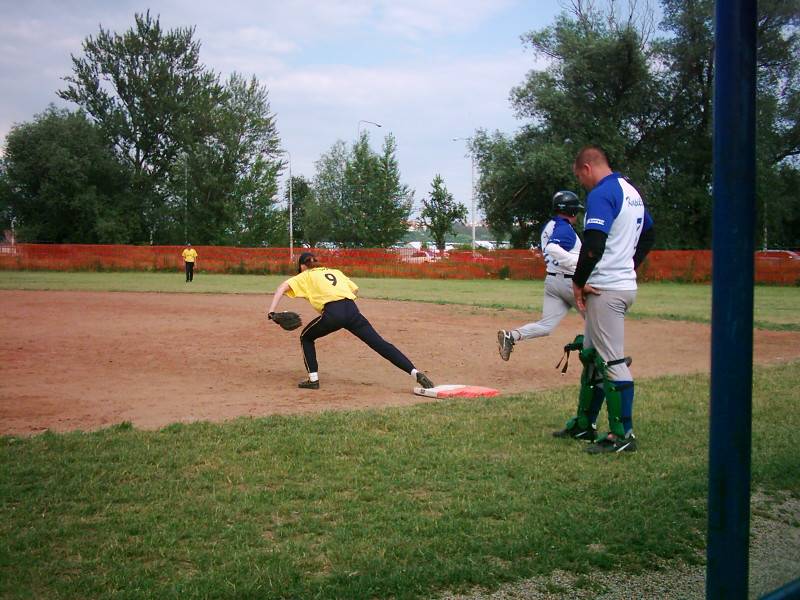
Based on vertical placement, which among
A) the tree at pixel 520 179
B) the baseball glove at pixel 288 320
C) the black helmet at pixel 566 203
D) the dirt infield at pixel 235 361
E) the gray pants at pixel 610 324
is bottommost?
the dirt infield at pixel 235 361

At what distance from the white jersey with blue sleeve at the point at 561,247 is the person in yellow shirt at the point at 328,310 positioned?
2.01 metres

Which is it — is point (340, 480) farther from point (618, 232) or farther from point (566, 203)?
point (566, 203)

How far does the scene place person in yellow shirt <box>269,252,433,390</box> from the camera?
884cm

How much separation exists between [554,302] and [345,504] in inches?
166

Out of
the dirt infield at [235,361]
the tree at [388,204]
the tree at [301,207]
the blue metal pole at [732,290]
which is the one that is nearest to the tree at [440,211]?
the tree at [388,204]

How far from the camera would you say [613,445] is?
5.73 metres

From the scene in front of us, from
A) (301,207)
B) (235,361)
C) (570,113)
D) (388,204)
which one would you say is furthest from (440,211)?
(235,361)

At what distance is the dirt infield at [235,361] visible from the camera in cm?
781

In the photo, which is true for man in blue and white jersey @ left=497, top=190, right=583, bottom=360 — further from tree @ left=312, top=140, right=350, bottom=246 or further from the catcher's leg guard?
tree @ left=312, top=140, right=350, bottom=246

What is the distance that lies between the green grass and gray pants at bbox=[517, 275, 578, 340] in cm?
142

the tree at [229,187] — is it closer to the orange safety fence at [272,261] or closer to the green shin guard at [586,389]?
the orange safety fence at [272,261]

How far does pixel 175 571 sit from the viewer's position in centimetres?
351

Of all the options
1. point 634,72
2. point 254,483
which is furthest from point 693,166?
point 254,483

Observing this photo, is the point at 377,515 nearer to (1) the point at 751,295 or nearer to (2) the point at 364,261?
(1) the point at 751,295
